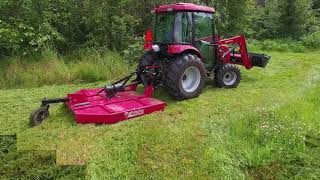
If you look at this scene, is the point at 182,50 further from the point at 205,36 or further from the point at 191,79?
the point at 205,36

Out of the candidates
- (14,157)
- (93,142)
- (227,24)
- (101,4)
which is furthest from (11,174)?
(227,24)

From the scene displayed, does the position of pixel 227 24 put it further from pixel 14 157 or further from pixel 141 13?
pixel 14 157

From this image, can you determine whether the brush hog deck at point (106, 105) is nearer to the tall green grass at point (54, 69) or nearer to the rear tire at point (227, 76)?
the rear tire at point (227, 76)

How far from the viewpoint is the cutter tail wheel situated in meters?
5.41

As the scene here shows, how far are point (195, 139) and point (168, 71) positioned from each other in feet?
6.46

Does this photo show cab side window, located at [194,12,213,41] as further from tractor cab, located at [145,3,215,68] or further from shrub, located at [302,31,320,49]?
shrub, located at [302,31,320,49]

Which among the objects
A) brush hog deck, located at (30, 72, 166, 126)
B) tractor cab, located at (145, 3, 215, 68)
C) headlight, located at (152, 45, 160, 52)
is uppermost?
tractor cab, located at (145, 3, 215, 68)

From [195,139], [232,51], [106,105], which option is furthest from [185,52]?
[195,139]

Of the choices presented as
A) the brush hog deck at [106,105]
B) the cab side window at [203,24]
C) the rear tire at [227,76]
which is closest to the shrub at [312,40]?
the rear tire at [227,76]

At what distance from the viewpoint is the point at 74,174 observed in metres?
3.91

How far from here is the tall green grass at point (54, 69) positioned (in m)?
8.88

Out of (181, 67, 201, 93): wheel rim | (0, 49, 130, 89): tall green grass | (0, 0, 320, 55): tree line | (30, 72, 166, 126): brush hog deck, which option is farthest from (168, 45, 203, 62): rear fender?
(0, 0, 320, 55): tree line

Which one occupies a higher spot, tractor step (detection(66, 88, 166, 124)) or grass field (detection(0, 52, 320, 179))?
tractor step (detection(66, 88, 166, 124))

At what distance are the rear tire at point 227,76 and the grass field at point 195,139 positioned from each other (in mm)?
794
